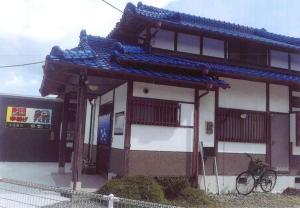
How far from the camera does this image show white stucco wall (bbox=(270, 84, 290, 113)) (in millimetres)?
12617

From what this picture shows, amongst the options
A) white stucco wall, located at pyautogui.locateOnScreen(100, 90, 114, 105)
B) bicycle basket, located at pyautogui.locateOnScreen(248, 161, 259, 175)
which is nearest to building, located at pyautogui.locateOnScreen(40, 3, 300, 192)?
white stucco wall, located at pyautogui.locateOnScreen(100, 90, 114, 105)

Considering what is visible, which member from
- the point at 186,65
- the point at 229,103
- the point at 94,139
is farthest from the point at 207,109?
the point at 94,139

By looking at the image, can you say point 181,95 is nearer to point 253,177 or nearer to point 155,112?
point 155,112

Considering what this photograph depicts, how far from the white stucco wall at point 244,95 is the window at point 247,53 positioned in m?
1.47

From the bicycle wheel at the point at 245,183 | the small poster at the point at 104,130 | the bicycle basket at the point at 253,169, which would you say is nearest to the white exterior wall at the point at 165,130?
the bicycle wheel at the point at 245,183

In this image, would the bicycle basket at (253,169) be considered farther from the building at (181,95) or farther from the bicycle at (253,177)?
the building at (181,95)

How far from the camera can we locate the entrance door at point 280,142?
12417 mm

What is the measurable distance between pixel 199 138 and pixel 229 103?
160cm

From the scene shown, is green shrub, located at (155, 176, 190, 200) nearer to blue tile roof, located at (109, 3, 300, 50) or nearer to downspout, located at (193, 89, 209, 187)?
downspout, located at (193, 89, 209, 187)

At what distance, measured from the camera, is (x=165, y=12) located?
44.2 ft

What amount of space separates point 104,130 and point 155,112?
3.41m

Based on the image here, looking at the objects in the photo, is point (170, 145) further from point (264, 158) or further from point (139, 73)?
point (264, 158)

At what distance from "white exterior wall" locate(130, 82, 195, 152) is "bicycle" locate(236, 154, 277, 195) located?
6.66 ft

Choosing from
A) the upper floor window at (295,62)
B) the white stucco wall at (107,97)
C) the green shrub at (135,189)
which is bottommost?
the green shrub at (135,189)
